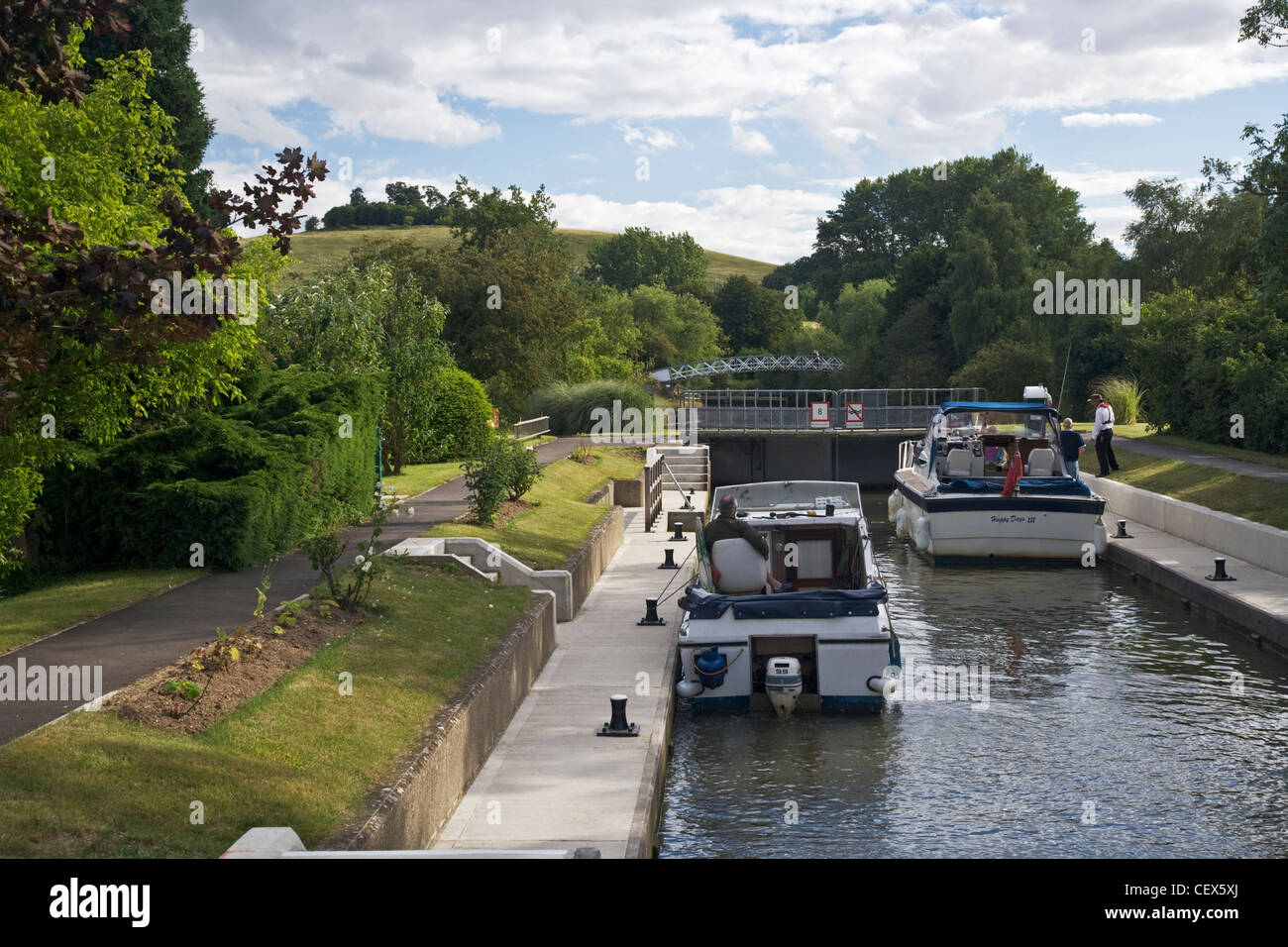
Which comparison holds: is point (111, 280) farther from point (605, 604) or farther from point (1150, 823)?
point (605, 604)

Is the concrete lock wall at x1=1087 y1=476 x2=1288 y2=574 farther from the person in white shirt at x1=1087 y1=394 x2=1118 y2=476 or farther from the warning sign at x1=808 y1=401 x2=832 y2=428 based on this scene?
the warning sign at x1=808 y1=401 x2=832 y2=428

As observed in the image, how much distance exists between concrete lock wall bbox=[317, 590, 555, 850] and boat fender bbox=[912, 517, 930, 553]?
42.6 ft

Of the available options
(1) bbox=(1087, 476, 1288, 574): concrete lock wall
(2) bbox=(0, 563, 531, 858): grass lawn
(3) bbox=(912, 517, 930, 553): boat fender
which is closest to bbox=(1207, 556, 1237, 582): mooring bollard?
(1) bbox=(1087, 476, 1288, 574): concrete lock wall

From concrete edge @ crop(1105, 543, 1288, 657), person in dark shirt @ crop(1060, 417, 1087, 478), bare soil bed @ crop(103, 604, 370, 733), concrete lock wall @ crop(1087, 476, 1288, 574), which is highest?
person in dark shirt @ crop(1060, 417, 1087, 478)

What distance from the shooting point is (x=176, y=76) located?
39.8 m

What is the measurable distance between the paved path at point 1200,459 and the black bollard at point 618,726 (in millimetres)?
19605

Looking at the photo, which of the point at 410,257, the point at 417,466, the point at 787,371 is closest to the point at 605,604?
the point at 417,466

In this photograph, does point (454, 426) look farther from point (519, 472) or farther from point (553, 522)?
point (553, 522)

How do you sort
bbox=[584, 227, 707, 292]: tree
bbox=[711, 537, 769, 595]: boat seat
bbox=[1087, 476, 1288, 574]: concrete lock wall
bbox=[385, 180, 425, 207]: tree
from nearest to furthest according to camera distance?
1. bbox=[711, 537, 769, 595]: boat seat
2. bbox=[1087, 476, 1288, 574]: concrete lock wall
3. bbox=[584, 227, 707, 292]: tree
4. bbox=[385, 180, 425, 207]: tree

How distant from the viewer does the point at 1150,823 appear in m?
10.6

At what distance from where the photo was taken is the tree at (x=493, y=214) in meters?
78.3

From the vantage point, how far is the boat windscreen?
1936 cm

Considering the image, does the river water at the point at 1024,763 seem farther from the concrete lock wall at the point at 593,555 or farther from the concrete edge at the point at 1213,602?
the concrete lock wall at the point at 593,555
